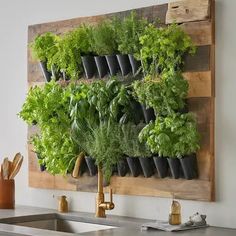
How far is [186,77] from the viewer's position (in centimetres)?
312

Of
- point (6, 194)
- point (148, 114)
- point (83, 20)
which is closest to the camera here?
point (148, 114)

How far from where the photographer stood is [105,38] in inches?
130

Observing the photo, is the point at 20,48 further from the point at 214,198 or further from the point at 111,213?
the point at 214,198

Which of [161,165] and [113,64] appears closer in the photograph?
[161,165]

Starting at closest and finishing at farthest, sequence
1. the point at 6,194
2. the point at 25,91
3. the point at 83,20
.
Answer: the point at 83,20, the point at 6,194, the point at 25,91

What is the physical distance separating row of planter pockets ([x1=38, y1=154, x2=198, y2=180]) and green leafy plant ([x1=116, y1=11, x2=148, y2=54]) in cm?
50

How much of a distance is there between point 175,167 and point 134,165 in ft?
0.79

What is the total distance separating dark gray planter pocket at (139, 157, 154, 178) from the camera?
10.4 ft

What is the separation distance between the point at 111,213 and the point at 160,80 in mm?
748

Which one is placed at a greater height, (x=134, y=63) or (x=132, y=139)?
(x=134, y=63)

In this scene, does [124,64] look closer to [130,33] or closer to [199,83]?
[130,33]

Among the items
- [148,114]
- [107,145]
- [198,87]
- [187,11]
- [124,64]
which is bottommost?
[107,145]

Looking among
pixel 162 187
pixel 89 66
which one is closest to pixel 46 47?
pixel 89 66

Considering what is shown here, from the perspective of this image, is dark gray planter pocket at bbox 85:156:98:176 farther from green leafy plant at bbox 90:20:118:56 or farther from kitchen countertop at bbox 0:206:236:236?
green leafy plant at bbox 90:20:118:56
